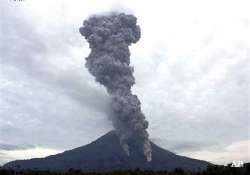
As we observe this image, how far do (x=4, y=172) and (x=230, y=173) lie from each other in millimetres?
65709

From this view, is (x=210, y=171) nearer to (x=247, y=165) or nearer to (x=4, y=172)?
(x=247, y=165)

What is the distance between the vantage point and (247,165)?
67.9 meters

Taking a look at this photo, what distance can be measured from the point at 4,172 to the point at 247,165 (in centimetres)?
6637

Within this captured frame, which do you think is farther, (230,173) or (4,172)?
(4,172)

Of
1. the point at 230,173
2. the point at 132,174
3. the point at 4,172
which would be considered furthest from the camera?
the point at 4,172

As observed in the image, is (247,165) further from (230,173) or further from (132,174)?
(132,174)

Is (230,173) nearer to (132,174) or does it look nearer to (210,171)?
(210,171)

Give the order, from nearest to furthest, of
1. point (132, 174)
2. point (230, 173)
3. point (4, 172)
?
point (230, 173) → point (132, 174) → point (4, 172)

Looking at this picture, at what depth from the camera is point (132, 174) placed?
96875mm

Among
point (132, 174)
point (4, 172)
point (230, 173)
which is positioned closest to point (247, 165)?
point (230, 173)

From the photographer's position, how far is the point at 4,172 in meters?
114

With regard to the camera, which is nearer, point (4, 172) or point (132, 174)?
point (132, 174)

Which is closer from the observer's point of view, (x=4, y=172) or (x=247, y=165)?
(x=247, y=165)

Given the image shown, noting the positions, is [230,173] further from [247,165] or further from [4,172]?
[4,172]
